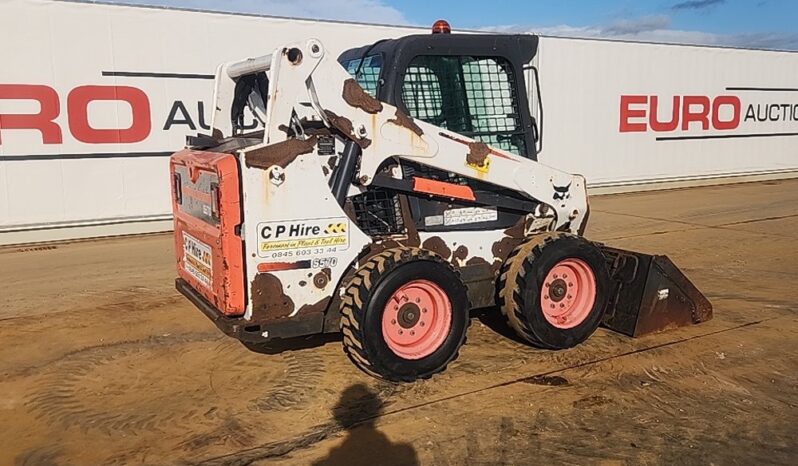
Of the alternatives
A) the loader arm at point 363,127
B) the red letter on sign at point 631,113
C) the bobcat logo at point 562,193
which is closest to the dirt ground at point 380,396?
the bobcat logo at point 562,193

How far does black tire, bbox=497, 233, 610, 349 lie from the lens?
4840 mm

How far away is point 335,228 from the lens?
428cm

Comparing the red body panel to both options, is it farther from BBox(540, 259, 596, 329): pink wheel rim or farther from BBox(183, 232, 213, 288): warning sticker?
BBox(540, 259, 596, 329): pink wheel rim

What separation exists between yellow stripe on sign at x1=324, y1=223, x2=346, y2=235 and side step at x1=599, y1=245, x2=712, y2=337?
246 centimetres

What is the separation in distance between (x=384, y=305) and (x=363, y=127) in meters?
1.14

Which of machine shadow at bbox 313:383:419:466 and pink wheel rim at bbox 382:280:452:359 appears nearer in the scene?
machine shadow at bbox 313:383:419:466

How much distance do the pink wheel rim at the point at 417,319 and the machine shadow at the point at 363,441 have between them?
1.33ft

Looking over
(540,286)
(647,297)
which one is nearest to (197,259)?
(540,286)

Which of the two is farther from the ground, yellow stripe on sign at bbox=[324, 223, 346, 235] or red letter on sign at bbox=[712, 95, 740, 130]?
red letter on sign at bbox=[712, 95, 740, 130]

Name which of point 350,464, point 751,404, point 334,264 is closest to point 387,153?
point 334,264

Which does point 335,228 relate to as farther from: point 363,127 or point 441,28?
point 441,28

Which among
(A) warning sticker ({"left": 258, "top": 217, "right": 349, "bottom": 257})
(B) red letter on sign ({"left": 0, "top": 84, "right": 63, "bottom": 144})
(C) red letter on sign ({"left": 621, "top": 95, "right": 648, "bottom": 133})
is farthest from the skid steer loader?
(C) red letter on sign ({"left": 621, "top": 95, "right": 648, "bottom": 133})

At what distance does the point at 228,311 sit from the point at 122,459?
1.00 meters

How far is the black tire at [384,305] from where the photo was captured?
13.9ft
